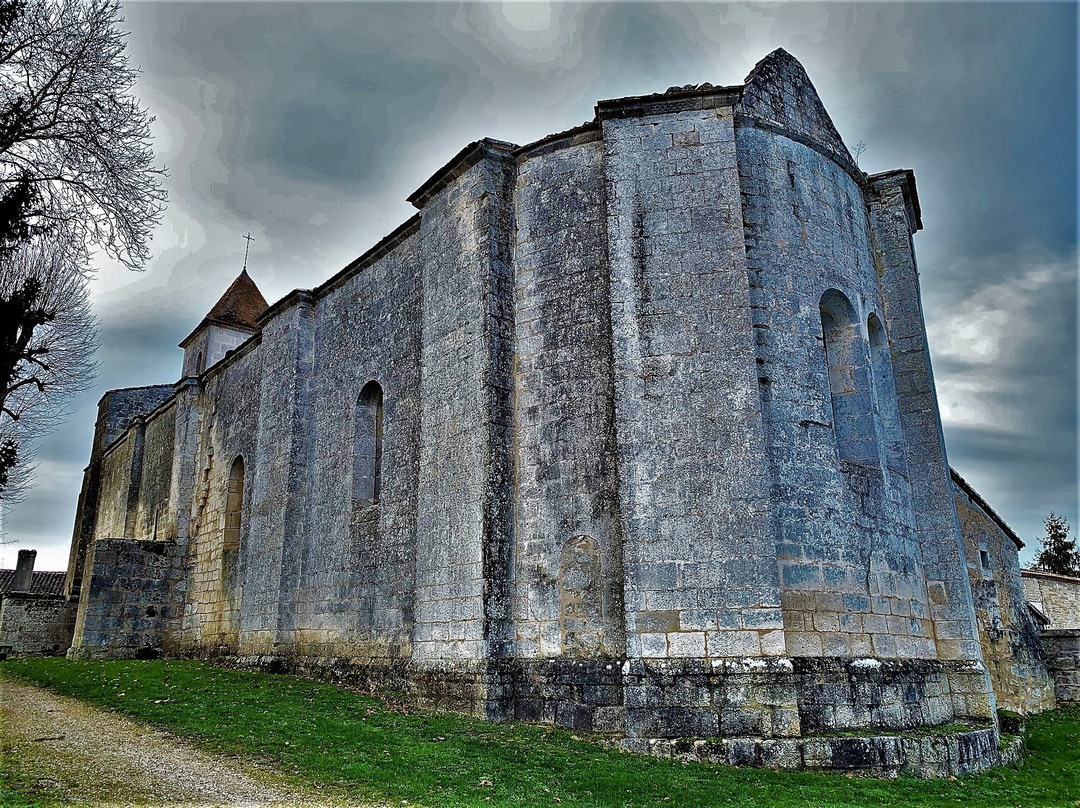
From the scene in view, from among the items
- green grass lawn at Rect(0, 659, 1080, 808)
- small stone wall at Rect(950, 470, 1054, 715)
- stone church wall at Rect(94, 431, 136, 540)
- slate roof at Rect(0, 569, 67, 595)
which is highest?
stone church wall at Rect(94, 431, 136, 540)

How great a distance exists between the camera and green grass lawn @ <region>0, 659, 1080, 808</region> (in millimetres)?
6473

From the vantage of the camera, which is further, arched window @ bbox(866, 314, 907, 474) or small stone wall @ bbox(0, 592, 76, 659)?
small stone wall @ bbox(0, 592, 76, 659)

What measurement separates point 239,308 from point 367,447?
71.7 ft

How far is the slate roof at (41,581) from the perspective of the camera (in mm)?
32656

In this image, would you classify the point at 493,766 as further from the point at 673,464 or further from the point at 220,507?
the point at 220,507

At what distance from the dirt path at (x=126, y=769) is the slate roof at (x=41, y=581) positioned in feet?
90.3

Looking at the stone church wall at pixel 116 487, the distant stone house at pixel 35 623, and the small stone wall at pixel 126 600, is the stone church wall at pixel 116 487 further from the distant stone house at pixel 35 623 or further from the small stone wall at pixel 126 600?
the small stone wall at pixel 126 600

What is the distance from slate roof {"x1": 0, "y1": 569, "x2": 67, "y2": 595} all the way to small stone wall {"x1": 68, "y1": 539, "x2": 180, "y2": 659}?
1625cm

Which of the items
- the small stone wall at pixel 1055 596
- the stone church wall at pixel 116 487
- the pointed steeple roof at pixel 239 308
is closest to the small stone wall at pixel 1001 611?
the small stone wall at pixel 1055 596

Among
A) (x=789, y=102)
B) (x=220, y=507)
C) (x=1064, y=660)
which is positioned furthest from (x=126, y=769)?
(x=1064, y=660)

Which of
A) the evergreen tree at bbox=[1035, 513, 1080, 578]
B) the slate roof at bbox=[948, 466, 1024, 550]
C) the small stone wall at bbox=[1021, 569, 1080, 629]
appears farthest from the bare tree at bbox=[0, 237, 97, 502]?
the evergreen tree at bbox=[1035, 513, 1080, 578]

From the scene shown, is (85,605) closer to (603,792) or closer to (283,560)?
(283,560)

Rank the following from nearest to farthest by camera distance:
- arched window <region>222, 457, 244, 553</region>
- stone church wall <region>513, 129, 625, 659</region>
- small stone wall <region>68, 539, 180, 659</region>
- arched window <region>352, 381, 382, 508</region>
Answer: stone church wall <region>513, 129, 625, 659</region>, arched window <region>352, 381, 382, 508</region>, arched window <region>222, 457, 244, 553</region>, small stone wall <region>68, 539, 180, 659</region>

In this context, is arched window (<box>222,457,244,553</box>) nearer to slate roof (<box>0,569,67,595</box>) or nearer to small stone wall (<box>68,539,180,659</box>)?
small stone wall (<box>68,539,180,659</box>)
